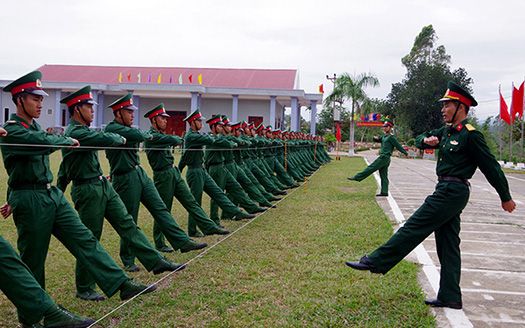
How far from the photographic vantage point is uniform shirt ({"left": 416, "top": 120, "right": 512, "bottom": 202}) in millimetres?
4375

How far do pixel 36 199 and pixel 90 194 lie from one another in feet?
2.75

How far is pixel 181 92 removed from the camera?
3594cm

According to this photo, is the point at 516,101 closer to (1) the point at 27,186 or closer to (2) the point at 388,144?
(2) the point at 388,144

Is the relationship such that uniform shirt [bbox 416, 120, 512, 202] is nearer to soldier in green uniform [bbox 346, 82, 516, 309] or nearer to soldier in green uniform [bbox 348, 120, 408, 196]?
soldier in green uniform [bbox 346, 82, 516, 309]

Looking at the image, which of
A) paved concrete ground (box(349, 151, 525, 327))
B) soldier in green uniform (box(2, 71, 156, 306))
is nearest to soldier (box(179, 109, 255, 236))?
paved concrete ground (box(349, 151, 525, 327))

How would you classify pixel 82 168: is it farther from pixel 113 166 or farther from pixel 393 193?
pixel 393 193

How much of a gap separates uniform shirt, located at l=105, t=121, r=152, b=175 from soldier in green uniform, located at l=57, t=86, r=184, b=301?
61cm

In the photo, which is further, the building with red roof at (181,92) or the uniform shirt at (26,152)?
the building with red roof at (181,92)

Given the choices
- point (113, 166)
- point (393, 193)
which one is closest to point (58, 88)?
point (393, 193)

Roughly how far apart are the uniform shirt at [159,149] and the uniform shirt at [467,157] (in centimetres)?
321

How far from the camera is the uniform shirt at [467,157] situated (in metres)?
4.38

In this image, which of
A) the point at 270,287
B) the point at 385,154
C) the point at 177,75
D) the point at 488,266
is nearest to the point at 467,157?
the point at 270,287

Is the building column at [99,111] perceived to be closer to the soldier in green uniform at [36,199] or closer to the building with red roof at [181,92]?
the building with red roof at [181,92]

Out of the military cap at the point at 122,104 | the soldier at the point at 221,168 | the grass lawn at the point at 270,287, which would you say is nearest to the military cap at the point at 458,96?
the grass lawn at the point at 270,287
